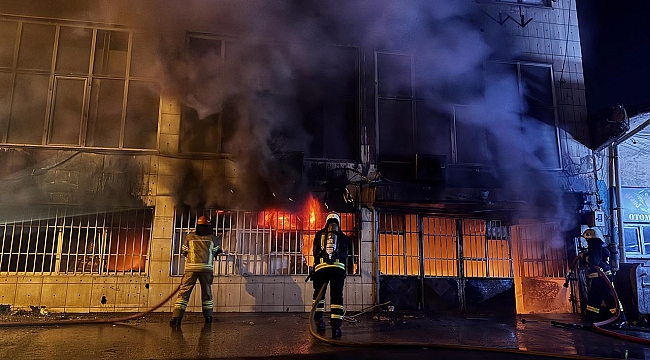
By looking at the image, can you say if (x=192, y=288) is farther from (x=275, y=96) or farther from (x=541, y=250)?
(x=541, y=250)

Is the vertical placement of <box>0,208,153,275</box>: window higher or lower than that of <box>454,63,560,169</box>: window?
lower

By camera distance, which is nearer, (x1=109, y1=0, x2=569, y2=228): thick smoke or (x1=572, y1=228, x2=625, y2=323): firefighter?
(x1=572, y1=228, x2=625, y2=323): firefighter

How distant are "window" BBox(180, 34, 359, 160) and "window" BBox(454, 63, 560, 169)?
2.68 meters

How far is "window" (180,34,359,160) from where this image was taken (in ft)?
28.1

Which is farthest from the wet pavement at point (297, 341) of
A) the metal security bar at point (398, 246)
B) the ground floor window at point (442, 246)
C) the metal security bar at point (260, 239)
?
the ground floor window at point (442, 246)

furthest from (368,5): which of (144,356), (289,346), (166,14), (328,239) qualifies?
(144,356)

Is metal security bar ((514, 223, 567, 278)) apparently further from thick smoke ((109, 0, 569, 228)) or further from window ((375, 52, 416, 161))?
window ((375, 52, 416, 161))

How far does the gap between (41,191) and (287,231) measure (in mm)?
4816

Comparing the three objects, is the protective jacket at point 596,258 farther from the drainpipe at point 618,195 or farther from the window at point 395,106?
the window at point 395,106

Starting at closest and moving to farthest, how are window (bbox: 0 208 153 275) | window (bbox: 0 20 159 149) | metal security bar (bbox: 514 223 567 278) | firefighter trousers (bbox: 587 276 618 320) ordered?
1. firefighter trousers (bbox: 587 276 618 320)
2. window (bbox: 0 208 153 275)
3. window (bbox: 0 20 159 149)
4. metal security bar (bbox: 514 223 567 278)

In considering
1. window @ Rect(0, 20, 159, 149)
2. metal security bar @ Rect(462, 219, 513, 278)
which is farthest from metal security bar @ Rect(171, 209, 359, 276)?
metal security bar @ Rect(462, 219, 513, 278)

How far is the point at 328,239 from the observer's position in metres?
5.86

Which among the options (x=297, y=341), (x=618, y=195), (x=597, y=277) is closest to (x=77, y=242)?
(x=297, y=341)

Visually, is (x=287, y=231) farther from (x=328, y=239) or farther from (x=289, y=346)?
(x=289, y=346)
